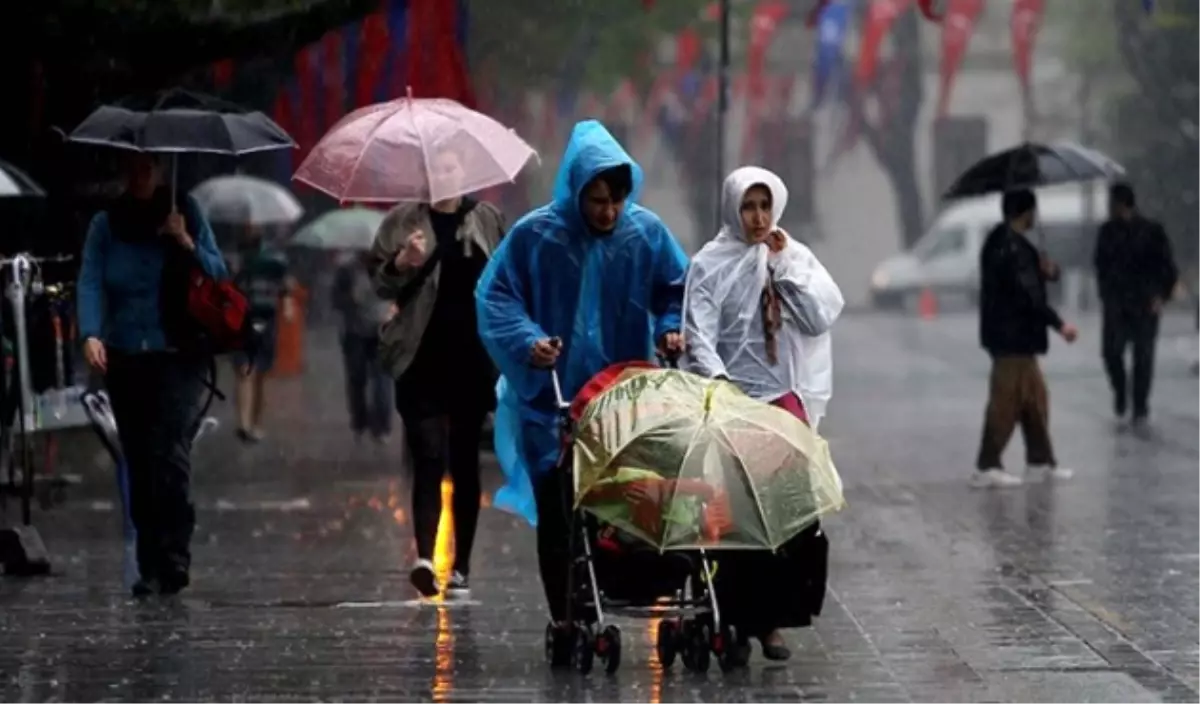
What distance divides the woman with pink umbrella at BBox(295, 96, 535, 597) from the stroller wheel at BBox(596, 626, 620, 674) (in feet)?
6.28

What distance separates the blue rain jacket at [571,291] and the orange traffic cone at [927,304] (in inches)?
1689

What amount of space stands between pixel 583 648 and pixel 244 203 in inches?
653

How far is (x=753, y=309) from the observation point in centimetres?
967

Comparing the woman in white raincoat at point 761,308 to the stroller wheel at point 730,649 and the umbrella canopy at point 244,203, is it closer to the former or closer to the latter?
the stroller wheel at point 730,649

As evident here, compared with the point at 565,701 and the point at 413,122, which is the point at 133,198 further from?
the point at 565,701

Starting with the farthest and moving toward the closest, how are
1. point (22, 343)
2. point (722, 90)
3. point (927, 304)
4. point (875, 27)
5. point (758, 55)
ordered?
point (758, 55) → point (875, 27) → point (927, 304) → point (722, 90) → point (22, 343)

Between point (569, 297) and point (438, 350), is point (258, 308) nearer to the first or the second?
point (438, 350)

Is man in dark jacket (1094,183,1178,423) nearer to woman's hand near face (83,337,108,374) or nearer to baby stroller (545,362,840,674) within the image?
woman's hand near face (83,337,108,374)

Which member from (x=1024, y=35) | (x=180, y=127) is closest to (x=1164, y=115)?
(x=1024, y=35)

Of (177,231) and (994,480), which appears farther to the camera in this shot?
(994,480)

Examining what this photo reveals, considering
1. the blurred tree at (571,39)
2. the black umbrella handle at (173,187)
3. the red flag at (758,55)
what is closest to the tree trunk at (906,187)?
the red flag at (758,55)

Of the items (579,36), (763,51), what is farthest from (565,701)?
(763,51)

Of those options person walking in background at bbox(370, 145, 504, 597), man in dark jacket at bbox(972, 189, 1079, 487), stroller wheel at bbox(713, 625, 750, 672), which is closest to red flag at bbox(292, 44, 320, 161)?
Result: man in dark jacket at bbox(972, 189, 1079, 487)

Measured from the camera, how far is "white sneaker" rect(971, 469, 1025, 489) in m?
16.5
